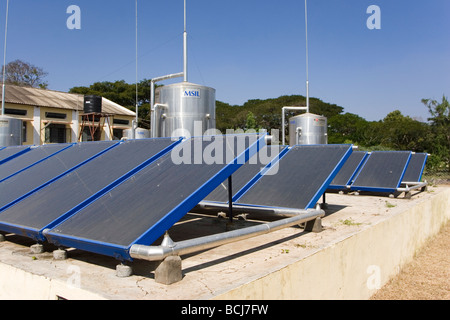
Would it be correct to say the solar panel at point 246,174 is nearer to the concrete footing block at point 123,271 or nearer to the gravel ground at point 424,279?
the gravel ground at point 424,279

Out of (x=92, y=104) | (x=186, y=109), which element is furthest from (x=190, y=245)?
(x=92, y=104)

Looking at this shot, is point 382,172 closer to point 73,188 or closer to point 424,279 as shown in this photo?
point 424,279

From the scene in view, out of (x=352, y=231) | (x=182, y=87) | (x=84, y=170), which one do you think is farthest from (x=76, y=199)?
(x=182, y=87)

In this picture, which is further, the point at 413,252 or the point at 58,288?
the point at 413,252

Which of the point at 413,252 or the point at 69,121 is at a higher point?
the point at 69,121

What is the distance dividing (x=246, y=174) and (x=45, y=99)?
3389 cm

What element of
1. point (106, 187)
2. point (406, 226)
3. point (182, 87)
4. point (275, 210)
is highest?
point (182, 87)

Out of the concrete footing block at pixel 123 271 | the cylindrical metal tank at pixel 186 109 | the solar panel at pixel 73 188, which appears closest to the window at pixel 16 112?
the cylindrical metal tank at pixel 186 109

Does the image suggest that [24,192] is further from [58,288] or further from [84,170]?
[58,288]

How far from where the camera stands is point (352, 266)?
14.7 ft

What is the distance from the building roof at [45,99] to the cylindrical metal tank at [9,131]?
2367 cm

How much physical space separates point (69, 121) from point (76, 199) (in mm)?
34530

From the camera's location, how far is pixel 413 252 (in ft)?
23.1
